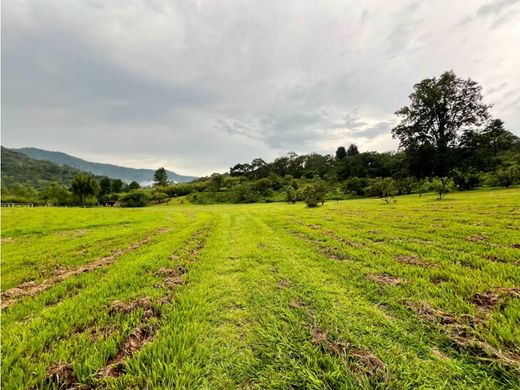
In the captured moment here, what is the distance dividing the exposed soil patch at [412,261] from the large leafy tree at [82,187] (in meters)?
92.9

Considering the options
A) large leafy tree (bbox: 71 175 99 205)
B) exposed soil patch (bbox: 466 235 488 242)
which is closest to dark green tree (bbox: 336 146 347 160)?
large leafy tree (bbox: 71 175 99 205)

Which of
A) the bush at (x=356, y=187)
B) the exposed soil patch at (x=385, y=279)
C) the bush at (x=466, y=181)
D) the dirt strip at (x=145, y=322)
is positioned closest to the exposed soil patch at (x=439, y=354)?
the exposed soil patch at (x=385, y=279)

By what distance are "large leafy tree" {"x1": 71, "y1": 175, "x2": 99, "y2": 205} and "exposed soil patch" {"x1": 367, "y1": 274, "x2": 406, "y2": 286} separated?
9280 centimetres

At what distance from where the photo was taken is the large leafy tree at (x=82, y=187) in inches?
2862

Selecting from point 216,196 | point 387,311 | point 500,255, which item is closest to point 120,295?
point 387,311

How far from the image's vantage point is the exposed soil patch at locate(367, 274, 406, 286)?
4.64 meters

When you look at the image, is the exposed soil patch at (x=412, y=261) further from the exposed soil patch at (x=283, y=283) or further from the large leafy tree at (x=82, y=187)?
the large leafy tree at (x=82, y=187)

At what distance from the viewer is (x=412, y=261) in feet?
19.5

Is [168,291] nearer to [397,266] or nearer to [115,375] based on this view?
[115,375]

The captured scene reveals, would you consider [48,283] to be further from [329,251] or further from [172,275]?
[329,251]

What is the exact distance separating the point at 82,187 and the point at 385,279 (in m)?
93.5

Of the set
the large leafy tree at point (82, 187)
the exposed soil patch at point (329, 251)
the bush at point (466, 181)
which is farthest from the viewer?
the large leafy tree at point (82, 187)

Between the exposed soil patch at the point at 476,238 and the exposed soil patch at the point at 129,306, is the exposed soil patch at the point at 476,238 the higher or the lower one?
the higher one

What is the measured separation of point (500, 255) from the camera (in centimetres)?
581
